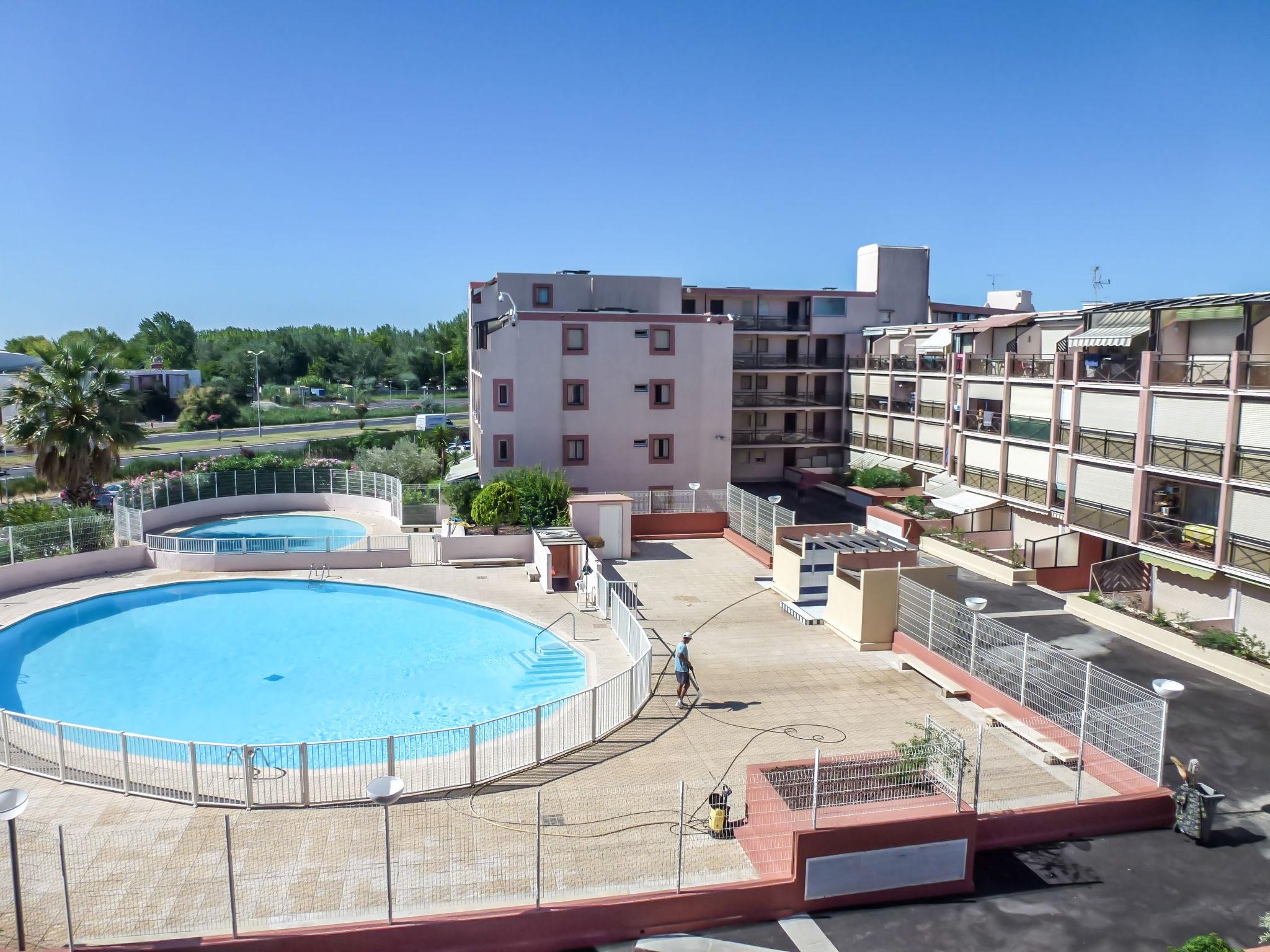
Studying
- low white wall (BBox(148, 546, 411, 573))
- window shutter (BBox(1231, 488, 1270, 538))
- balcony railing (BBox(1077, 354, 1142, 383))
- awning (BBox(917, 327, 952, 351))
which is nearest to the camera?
window shutter (BBox(1231, 488, 1270, 538))

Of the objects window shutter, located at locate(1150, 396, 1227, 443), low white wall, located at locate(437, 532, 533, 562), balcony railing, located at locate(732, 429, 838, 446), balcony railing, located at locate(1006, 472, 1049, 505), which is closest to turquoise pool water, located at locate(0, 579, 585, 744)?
low white wall, located at locate(437, 532, 533, 562)

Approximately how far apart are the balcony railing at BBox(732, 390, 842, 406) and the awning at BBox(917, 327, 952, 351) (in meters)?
9.09

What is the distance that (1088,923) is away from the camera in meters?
12.1

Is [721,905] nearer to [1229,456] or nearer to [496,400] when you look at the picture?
[1229,456]

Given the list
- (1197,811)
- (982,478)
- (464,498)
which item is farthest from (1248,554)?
(464,498)

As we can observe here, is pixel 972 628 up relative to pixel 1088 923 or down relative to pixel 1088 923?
up

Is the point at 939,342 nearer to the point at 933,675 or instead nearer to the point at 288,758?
the point at 933,675

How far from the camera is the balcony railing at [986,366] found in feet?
114

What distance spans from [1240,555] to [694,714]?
14.7 meters

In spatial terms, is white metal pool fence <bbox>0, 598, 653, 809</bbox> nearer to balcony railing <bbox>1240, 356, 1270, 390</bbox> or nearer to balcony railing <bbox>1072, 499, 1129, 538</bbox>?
balcony railing <bbox>1240, 356, 1270, 390</bbox>

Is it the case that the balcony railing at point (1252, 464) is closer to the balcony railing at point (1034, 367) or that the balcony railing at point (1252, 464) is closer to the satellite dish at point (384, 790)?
the balcony railing at point (1034, 367)

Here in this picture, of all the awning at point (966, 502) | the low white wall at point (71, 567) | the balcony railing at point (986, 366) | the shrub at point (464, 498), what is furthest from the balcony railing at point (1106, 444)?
the low white wall at point (71, 567)

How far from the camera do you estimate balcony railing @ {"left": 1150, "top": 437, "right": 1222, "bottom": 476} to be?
23.6 metres

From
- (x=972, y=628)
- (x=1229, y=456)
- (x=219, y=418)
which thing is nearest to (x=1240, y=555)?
(x=1229, y=456)
